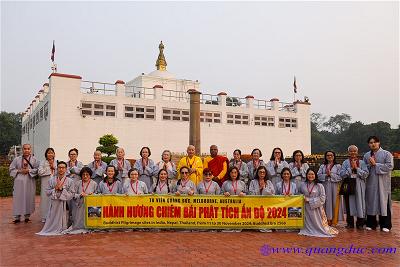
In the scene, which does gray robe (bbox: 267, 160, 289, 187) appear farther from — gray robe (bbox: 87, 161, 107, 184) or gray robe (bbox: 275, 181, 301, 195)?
gray robe (bbox: 87, 161, 107, 184)

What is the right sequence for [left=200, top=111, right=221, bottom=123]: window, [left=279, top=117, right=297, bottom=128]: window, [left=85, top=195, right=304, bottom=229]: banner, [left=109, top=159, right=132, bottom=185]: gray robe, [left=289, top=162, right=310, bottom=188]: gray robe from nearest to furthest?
1. [left=85, top=195, right=304, bottom=229]: banner
2. [left=289, top=162, right=310, bottom=188]: gray robe
3. [left=109, top=159, right=132, bottom=185]: gray robe
4. [left=200, top=111, right=221, bottom=123]: window
5. [left=279, top=117, right=297, bottom=128]: window

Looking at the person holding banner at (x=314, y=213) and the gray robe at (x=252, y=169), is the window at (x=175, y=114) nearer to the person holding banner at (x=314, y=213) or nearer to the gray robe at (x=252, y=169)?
the gray robe at (x=252, y=169)

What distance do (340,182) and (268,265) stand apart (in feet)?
12.3

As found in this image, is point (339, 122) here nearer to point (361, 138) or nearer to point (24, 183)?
point (361, 138)

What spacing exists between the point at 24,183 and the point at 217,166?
14.4 ft

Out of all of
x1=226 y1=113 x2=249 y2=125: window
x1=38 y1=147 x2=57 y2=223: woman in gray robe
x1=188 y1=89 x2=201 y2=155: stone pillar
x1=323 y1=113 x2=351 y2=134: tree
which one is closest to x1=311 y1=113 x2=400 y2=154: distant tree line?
x1=323 y1=113 x2=351 y2=134: tree

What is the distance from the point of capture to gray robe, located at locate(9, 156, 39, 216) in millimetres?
8141

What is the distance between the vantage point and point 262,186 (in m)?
7.30

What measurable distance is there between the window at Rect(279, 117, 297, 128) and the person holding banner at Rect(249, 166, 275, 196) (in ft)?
73.8

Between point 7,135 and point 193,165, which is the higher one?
point 7,135

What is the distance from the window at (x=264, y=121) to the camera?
28.3m

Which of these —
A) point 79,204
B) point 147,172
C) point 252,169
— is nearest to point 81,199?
point 79,204

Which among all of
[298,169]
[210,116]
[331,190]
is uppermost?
[210,116]

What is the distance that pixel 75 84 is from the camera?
2181 cm
